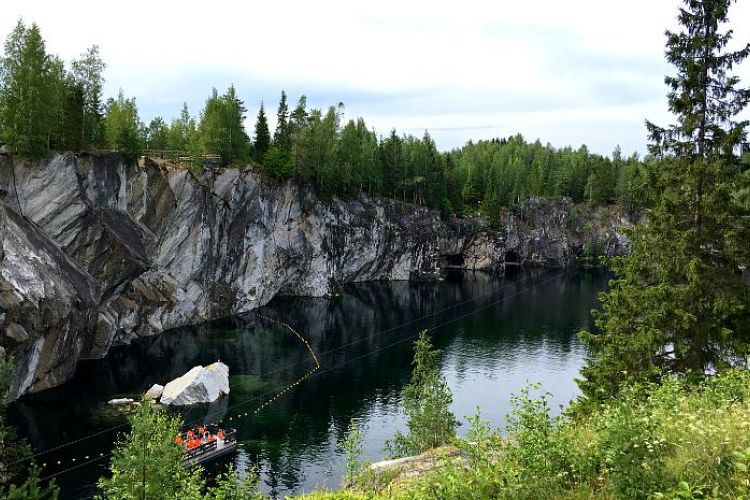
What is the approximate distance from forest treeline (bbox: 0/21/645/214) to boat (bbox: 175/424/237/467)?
88.6 ft

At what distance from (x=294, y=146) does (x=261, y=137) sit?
778cm

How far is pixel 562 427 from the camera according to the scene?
11188 mm

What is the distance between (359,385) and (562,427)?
40.3 m

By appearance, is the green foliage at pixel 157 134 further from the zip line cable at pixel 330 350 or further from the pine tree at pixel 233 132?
the zip line cable at pixel 330 350

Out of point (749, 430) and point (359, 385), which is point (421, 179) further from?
point (749, 430)

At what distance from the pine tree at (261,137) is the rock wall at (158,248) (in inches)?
219

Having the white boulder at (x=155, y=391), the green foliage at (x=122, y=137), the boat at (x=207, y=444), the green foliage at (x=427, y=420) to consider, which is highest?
the green foliage at (x=122, y=137)

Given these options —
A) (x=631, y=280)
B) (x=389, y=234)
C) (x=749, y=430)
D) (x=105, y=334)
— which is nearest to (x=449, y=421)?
(x=631, y=280)

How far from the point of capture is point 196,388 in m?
44.8

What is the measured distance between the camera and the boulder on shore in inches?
1742

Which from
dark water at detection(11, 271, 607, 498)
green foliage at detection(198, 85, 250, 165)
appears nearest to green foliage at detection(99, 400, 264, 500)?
dark water at detection(11, 271, 607, 498)

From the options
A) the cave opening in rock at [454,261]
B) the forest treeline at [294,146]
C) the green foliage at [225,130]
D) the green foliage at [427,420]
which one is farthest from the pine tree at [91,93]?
the cave opening in rock at [454,261]

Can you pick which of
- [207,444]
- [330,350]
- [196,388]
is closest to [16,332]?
[196,388]

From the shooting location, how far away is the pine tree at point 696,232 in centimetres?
1805
